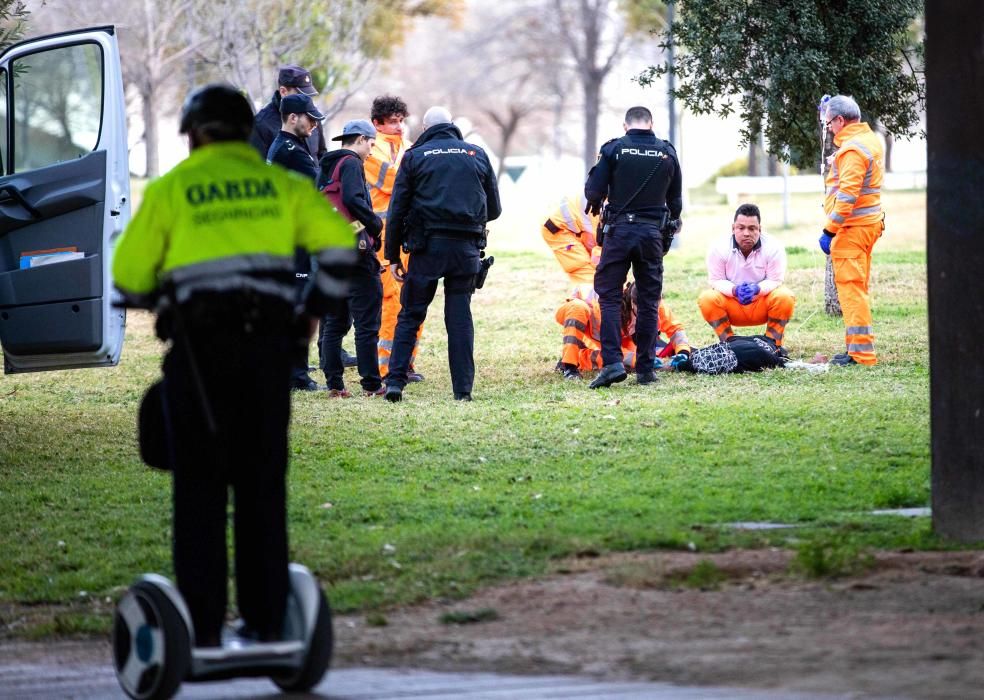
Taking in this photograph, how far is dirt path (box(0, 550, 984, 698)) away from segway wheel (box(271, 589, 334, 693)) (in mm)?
413

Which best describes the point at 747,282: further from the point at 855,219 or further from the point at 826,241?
the point at 855,219

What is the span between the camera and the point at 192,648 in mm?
4781

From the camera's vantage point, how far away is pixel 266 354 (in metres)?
4.81

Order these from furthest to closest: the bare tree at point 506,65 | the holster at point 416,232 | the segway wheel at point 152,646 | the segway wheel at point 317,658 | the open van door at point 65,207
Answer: the bare tree at point 506,65 → the holster at point 416,232 → the open van door at point 65,207 → the segway wheel at point 317,658 → the segway wheel at point 152,646

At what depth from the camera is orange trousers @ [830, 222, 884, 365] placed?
1292 centimetres

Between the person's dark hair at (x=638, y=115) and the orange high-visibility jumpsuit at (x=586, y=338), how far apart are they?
1530 mm

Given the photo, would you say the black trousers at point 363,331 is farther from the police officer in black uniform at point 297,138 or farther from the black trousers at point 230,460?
the black trousers at point 230,460

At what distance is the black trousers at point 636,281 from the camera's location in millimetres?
12008

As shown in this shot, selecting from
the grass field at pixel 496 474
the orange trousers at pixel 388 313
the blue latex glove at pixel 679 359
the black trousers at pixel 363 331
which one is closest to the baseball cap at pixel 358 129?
the black trousers at pixel 363 331

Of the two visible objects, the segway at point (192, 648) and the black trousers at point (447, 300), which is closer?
the segway at point (192, 648)

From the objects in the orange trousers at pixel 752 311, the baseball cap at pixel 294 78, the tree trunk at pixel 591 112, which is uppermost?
the tree trunk at pixel 591 112

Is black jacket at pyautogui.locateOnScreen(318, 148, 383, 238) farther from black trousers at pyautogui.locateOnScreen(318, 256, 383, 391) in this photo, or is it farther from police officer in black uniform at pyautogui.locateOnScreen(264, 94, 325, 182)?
black trousers at pyautogui.locateOnScreen(318, 256, 383, 391)

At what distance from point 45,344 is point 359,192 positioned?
2.72 metres

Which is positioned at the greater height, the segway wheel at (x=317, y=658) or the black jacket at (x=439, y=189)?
the black jacket at (x=439, y=189)
